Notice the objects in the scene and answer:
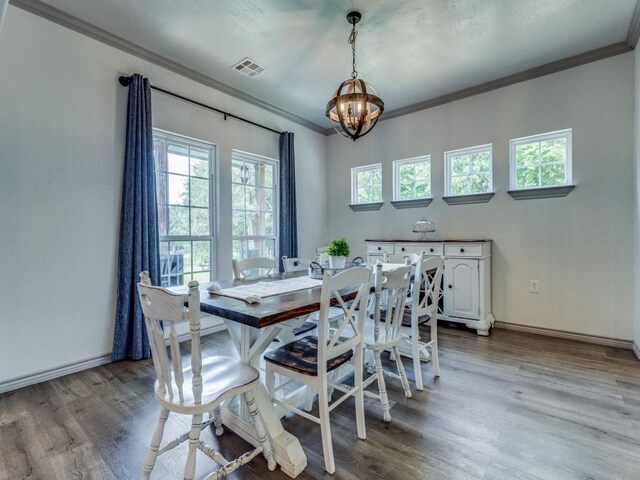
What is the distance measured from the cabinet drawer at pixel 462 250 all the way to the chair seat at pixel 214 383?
110 inches

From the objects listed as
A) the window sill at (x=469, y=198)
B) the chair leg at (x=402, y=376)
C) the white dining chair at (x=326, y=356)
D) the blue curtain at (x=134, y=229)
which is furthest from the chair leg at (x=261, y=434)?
the window sill at (x=469, y=198)

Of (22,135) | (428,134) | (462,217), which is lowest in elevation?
(462,217)

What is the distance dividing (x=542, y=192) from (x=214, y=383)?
358cm

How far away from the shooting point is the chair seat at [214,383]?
1258 mm

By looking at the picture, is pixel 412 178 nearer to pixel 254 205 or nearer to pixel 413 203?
pixel 413 203

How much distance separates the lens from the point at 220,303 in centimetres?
153

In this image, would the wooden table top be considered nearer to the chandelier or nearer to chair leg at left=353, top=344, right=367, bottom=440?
chair leg at left=353, top=344, right=367, bottom=440

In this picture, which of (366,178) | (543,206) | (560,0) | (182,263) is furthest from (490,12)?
(182,263)

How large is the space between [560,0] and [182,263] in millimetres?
3932

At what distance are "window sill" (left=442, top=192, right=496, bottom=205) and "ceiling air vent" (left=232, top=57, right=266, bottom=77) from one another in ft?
8.58

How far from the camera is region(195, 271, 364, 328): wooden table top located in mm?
1319

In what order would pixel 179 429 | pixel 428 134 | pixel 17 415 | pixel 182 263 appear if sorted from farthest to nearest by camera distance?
pixel 428 134 < pixel 182 263 < pixel 17 415 < pixel 179 429

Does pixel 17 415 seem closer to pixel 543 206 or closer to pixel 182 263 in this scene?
pixel 182 263

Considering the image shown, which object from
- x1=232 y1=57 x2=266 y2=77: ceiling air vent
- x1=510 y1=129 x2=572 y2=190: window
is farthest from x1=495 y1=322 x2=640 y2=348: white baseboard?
x1=232 y1=57 x2=266 y2=77: ceiling air vent
